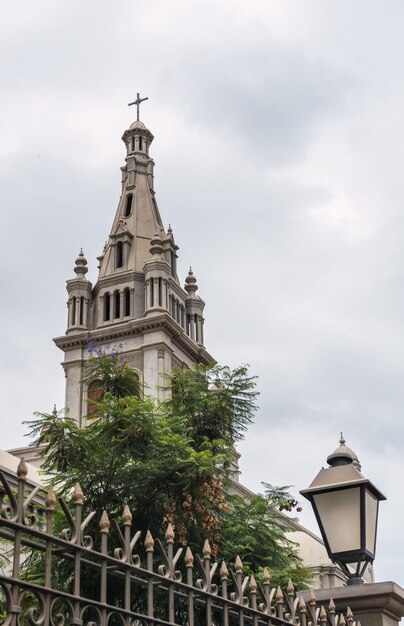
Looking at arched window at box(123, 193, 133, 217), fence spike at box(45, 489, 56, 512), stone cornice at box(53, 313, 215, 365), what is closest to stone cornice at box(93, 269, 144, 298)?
stone cornice at box(53, 313, 215, 365)

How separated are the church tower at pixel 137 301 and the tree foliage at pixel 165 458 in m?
32.6

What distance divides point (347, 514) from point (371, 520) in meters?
0.20

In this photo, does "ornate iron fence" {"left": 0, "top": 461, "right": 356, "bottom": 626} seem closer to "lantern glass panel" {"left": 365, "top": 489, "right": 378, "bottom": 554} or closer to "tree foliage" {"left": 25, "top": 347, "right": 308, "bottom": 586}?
"lantern glass panel" {"left": 365, "top": 489, "right": 378, "bottom": 554}

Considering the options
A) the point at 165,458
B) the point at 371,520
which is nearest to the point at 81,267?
the point at 165,458

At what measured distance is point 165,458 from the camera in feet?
51.2

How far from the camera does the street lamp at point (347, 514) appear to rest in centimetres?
645

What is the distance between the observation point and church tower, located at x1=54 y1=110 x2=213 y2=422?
54000 mm

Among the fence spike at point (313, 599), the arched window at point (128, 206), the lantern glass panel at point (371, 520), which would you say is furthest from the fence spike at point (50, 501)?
the arched window at point (128, 206)

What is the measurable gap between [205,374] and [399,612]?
11737mm

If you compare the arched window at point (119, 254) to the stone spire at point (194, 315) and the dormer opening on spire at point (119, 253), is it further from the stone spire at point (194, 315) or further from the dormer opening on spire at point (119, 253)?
the stone spire at point (194, 315)

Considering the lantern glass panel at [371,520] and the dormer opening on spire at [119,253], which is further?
the dormer opening on spire at [119,253]

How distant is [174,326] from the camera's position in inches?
2162

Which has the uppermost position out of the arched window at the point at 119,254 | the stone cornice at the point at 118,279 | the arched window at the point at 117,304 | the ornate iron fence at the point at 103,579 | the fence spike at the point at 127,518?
the arched window at the point at 119,254

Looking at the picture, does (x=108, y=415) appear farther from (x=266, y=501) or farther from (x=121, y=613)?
(x=121, y=613)
